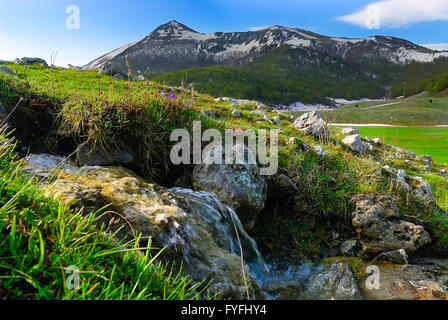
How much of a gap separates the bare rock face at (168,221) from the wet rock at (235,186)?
113cm

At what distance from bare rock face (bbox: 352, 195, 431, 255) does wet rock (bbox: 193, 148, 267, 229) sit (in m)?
2.70

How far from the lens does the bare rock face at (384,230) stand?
6523mm

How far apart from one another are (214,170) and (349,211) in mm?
3948

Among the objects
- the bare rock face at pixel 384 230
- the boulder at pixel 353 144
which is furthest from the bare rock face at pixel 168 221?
the boulder at pixel 353 144

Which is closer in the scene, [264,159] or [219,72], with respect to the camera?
[264,159]

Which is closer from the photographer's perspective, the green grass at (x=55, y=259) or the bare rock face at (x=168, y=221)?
the green grass at (x=55, y=259)

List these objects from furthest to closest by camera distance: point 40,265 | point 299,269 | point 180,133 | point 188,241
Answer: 1. point 180,133
2. point 299,269
3. point 188,241
4. point 40,265

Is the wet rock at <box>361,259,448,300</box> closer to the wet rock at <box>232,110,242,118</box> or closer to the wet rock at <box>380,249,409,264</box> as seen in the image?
the wet rock at <box>380,249,409,264</box>

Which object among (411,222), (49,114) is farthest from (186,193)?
(411,222)

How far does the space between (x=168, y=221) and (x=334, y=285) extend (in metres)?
4.10

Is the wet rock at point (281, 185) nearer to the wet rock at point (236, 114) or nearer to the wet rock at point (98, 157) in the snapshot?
the wet rock at point (98, 157)

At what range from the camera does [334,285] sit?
558 cm

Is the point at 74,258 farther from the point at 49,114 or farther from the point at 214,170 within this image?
the point at 49,114
